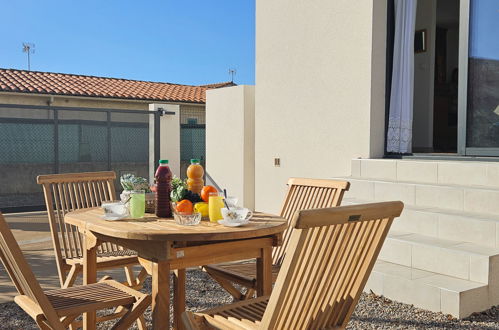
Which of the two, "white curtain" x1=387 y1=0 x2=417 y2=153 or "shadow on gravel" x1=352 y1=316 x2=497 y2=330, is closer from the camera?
"shadow on gravel" x1=352 y1=316 x2=497 y2=330

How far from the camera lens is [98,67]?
44.2 meters

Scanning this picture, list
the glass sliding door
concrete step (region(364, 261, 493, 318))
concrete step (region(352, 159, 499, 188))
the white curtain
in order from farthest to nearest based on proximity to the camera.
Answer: the white curtain, the glass sliding door, concrete step (region(352, 159, 499, 188)), concrete step (region(364, 261, 493, 318))

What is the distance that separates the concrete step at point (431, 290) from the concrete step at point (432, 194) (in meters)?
0.91

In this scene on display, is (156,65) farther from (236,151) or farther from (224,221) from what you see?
(224,221)

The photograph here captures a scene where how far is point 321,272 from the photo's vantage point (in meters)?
1.87

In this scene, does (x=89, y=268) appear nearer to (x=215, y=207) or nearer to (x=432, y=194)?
(x=215, y=207)

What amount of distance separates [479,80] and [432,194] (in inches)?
55.7

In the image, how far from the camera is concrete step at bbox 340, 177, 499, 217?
4348 mm

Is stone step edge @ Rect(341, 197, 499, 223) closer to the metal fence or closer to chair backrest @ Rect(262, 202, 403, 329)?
chair backrest @ Rect(262, 202, 403, 329)

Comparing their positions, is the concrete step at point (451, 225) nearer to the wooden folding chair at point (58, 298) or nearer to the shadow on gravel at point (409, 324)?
the shadow on gravel at point (409, 324)

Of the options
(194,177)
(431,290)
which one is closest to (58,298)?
(194,177)

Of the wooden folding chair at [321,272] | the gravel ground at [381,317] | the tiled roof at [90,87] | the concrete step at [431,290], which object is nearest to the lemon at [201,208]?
the wooden folding chair at [321,272]

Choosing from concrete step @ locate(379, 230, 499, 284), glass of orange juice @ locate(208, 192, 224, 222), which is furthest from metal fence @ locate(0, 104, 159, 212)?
glass of orange juice @ locate(208, 192, 224, 222)

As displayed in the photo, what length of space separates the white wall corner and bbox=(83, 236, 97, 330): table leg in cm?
747
